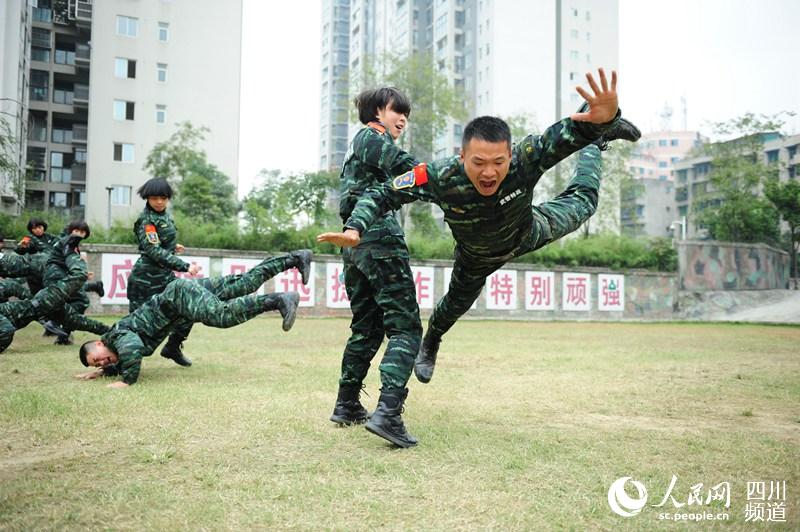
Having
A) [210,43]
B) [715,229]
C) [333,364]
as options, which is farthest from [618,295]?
[210,43]

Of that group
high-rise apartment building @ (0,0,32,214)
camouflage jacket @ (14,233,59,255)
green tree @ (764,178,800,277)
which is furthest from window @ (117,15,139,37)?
green tree @ (764,178,800,277)

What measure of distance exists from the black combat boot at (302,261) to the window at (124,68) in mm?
36173

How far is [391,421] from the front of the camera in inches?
139

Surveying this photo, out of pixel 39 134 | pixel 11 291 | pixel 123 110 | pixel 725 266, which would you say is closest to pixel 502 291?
pixel 725 266

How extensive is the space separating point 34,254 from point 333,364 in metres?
5.74

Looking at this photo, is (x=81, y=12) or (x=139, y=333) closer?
(x=139, y=333)

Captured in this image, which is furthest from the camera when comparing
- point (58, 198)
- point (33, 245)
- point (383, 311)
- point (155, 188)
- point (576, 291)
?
point (58, 198)

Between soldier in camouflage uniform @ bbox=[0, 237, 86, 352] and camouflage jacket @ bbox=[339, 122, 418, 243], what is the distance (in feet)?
17.8

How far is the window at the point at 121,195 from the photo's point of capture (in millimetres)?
36875

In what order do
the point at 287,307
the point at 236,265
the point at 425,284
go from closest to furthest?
1. the point at 287,307
2. the point at 236,265
3. the point at 425,284

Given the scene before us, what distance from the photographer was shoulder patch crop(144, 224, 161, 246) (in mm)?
6750

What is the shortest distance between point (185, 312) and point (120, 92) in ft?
118

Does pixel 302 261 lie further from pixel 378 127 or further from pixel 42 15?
pixel 42 15

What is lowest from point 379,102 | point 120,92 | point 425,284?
point 425,284
